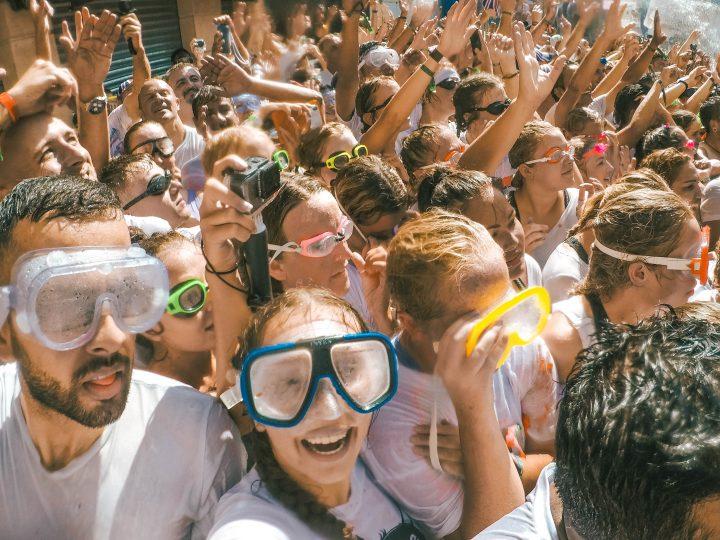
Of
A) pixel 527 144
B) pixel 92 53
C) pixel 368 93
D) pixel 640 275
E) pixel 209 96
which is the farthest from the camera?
pixel 209 96

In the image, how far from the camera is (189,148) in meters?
5.32

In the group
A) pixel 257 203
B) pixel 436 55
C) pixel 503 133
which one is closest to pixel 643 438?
pixel 257 203

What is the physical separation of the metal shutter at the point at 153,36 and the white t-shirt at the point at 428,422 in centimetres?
959

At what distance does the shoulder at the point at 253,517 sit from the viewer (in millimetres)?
1457

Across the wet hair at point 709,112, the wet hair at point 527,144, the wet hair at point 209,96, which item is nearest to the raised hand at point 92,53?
the wet hair at point 209,96

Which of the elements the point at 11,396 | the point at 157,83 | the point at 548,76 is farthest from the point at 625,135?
the point at 11,396

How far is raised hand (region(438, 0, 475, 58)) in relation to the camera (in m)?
4.25

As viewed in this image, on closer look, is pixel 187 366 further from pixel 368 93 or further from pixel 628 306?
pixel 368 93

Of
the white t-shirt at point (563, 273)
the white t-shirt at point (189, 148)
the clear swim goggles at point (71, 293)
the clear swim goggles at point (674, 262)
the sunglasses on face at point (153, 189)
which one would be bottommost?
the white t-shirt at point (189, 148)

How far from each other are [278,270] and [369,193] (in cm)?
75

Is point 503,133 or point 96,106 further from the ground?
point 503,133

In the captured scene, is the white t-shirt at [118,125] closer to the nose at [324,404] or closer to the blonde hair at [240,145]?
the blonde hair at [240,145]

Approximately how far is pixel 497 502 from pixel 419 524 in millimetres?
225

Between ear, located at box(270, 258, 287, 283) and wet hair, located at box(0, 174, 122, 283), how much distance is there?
868 mm
